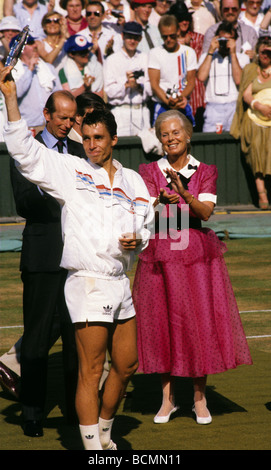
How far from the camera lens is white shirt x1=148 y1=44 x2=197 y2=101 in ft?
45.6

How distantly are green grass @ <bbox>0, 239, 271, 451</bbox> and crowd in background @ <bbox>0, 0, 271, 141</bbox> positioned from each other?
5582mm

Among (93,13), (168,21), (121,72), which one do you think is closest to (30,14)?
(93,13)

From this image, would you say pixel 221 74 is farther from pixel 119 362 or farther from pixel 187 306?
pixel 119 362

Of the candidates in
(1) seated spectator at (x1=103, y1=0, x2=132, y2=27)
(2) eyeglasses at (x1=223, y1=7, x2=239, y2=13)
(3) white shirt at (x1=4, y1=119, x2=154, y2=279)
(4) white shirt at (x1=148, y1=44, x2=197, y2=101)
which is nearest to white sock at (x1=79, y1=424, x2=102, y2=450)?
(3) white shirt at (x1=4, y1=119, x2=154, y2=279)

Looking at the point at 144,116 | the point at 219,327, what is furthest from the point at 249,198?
the point at 219,327

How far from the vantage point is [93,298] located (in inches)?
193

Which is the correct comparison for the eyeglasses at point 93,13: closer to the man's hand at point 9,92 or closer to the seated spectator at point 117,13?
the seated spectator at point 117,13

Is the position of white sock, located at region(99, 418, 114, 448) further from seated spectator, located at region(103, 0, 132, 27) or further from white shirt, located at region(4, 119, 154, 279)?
seated spectator, located at region(103, 0, 132, 27)

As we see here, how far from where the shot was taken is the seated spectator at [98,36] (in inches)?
568

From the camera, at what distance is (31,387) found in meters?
5.95

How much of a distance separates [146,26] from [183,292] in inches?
374

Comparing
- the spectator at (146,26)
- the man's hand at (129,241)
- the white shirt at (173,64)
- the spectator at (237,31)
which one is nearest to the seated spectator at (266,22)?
the spectator at (237,31)

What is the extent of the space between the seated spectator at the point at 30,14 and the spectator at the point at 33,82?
998 millimetres

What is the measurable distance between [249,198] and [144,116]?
7.57ft
